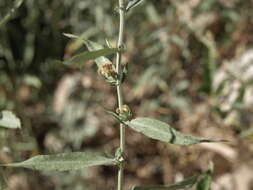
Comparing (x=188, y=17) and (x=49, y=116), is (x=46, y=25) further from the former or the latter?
(x=188, y=17)

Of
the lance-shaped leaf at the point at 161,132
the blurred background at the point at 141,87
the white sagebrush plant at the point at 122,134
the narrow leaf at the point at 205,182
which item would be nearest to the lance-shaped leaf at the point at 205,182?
the narrow leaf at the point at 205,182

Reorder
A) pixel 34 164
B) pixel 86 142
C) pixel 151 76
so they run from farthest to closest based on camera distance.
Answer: pixel 86 142 → pixel 151 76 → pixel 34 164

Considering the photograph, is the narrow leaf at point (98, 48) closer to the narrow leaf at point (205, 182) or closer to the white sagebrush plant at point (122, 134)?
the white sagebrush plant at point (122, 134)

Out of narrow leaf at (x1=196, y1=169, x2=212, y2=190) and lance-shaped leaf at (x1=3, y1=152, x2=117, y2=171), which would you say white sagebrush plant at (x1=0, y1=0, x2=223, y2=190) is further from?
narrow leaf at (x1=196, y1=169, x2=212, y2=190)

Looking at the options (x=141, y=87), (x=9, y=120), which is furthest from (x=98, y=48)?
(x=141, y=87)

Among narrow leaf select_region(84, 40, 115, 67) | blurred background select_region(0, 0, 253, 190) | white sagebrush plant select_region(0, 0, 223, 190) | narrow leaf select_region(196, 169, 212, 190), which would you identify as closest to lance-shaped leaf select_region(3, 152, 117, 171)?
white sagebrush plant select_region(0, 0, 223, 190)

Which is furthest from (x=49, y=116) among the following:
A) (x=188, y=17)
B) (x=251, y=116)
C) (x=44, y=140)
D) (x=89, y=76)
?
(x=251, y=116)
